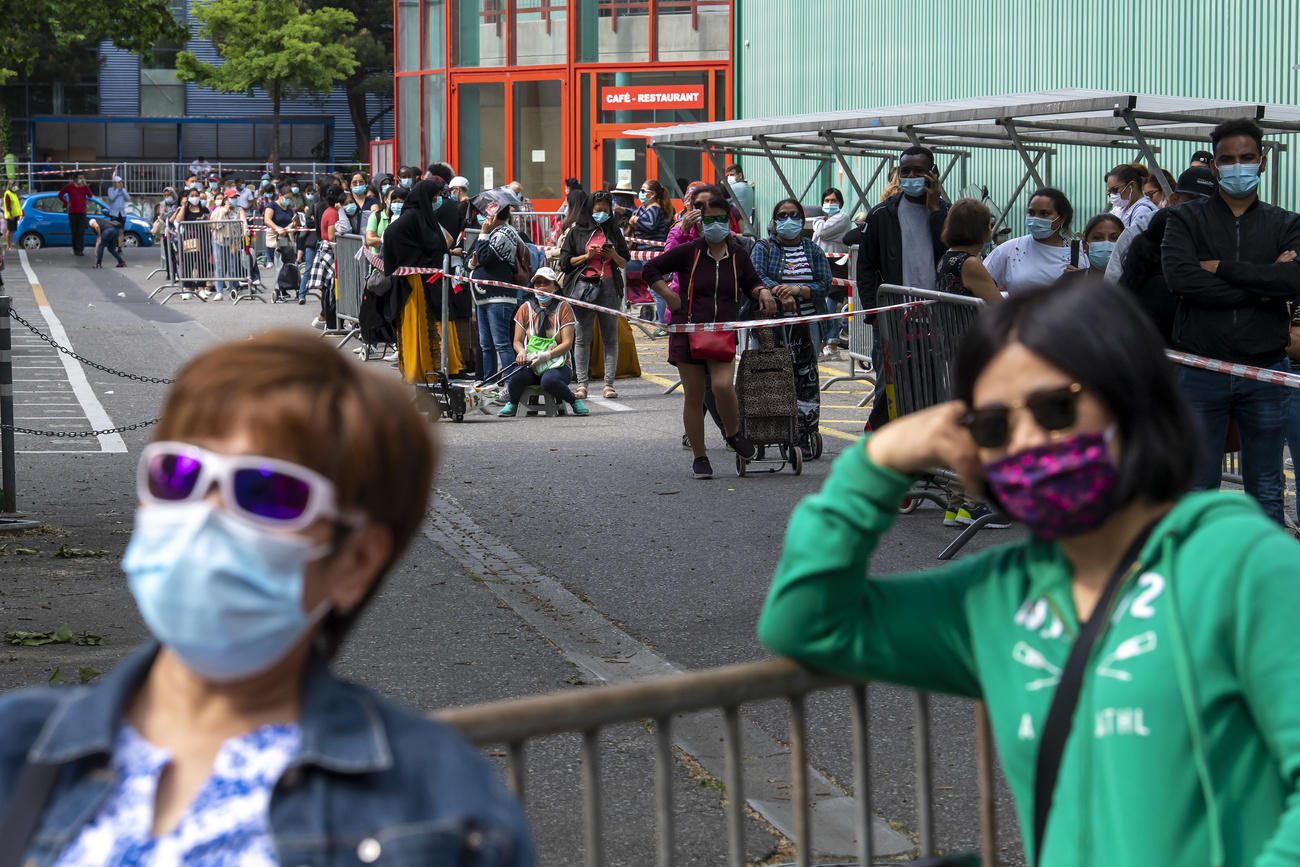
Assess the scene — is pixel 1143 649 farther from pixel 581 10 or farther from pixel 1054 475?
pixel 581 10

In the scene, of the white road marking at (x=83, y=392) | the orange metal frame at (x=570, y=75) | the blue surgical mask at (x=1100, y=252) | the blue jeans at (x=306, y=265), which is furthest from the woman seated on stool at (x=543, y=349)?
the orange metal frame at (x=570, y=75)

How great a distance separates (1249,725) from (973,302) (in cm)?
614

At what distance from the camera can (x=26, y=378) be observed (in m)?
17.1

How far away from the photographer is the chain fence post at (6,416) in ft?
29.6

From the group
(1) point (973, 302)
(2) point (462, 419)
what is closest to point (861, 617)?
(1) point (973, 302)

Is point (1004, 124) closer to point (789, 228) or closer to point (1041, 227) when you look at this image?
point (789, 228)

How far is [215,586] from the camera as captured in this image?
1616mm

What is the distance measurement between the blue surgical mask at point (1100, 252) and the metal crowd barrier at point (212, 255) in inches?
796

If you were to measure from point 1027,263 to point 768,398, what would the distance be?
1.92 m

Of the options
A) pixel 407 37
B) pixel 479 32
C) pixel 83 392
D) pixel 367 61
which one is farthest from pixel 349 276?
pixel 367 61

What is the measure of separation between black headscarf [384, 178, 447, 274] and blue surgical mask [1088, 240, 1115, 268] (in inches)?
271

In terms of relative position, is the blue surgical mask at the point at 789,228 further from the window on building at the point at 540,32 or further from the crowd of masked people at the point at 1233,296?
the window on building at the point at 540,32

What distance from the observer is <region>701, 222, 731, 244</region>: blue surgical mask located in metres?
10.9

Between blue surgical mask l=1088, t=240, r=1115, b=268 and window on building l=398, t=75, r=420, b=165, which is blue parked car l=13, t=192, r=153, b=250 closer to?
window on building l=398, t=75, r=420, b=165
